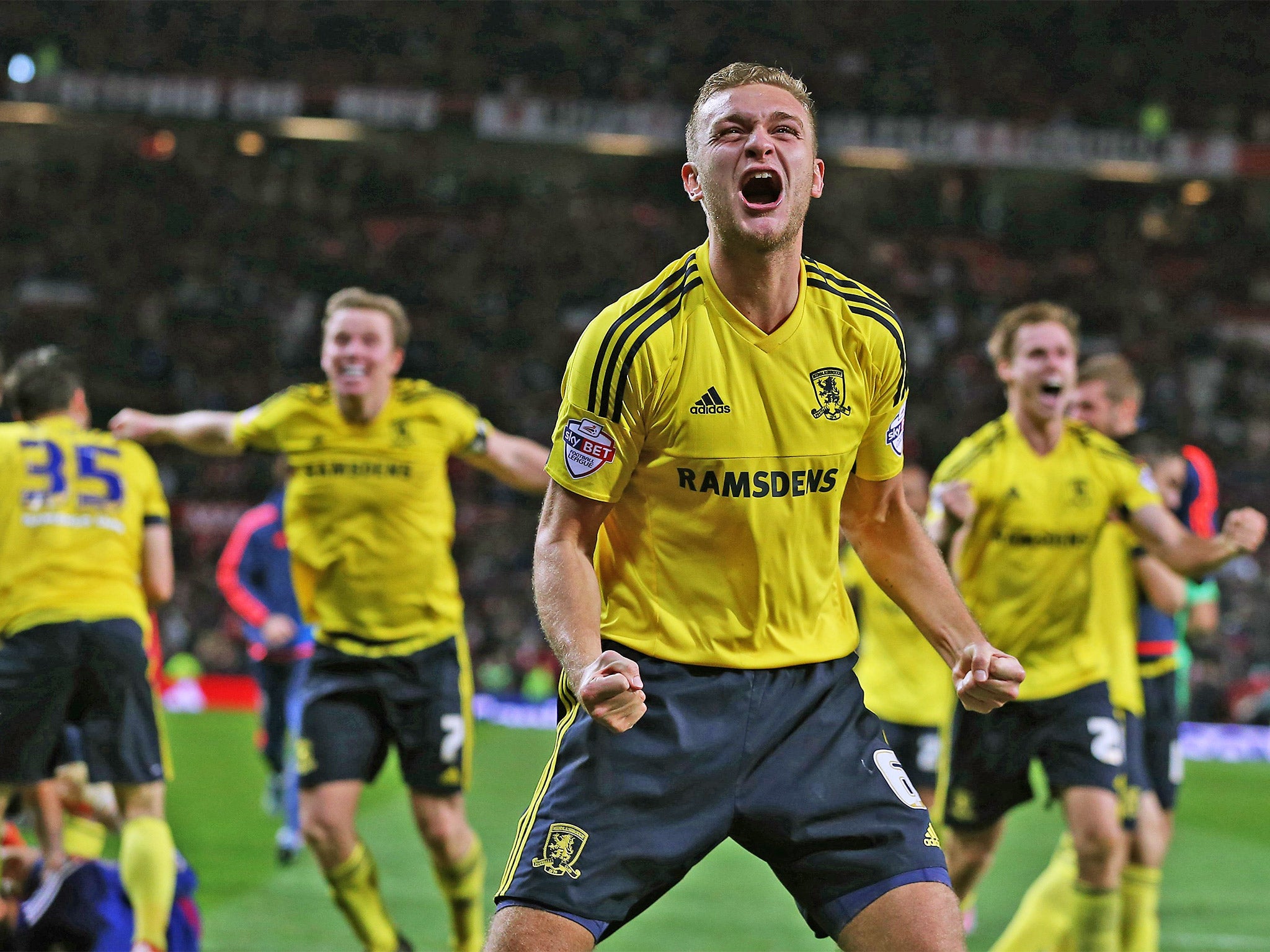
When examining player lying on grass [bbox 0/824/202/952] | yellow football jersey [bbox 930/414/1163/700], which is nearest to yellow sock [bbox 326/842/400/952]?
player lying on grass [bbox 0/824/202/952]

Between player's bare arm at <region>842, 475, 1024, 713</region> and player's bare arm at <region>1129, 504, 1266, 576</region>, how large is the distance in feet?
5.97

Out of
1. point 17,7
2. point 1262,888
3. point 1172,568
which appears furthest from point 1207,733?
point 17,7

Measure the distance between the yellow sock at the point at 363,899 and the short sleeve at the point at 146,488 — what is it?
1578 millimetres

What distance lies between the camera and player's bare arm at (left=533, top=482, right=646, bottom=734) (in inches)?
114

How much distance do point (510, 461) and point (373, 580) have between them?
2.46ft

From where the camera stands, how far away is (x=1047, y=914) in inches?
217

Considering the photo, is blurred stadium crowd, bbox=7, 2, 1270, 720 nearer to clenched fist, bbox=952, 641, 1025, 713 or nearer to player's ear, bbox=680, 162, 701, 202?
player's ear, bbox=680, 162, 701, 202

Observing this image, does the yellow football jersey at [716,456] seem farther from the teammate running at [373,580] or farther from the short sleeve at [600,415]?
the teammate running at [373,580]

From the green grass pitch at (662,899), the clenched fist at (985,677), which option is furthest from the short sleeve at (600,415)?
the green grass pitch at (662,899)

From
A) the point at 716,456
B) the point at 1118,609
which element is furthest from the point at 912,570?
the point at 1118,609

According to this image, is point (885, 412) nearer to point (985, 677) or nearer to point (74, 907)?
point (985, 677)

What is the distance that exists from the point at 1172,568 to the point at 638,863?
3092mm

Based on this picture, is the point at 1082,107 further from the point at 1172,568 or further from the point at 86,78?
the point at 1172,568

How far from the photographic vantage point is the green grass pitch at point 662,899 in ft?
22.9
